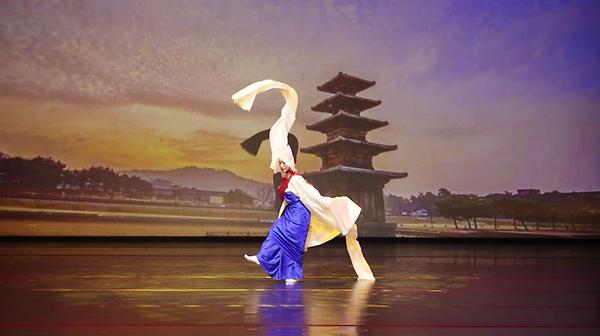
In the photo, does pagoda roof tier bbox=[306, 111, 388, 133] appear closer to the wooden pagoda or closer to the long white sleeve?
the wooden pagoda

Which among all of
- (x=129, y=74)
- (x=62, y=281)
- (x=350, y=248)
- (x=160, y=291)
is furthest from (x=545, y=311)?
(x=129, y=74)

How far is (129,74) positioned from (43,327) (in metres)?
7.03

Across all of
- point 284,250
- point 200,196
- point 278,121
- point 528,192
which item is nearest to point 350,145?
point 200,196

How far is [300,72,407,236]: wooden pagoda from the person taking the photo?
9805 millimetres

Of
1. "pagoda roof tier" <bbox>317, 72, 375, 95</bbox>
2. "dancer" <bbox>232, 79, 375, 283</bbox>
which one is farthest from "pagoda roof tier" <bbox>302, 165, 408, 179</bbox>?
"dancer" <bbox>232, 79, 375, 283</bbox>

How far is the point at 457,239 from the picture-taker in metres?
10.3

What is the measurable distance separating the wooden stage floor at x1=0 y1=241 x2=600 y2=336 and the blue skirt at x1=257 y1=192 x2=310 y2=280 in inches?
4.8

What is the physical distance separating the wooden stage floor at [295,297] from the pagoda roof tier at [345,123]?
3.19 m

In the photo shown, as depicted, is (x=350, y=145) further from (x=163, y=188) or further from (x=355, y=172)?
(x=163, y=188)

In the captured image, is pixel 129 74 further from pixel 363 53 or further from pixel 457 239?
pixel 457 239

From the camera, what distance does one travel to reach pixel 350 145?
10.8 m

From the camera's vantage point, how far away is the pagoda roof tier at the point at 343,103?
9656mm

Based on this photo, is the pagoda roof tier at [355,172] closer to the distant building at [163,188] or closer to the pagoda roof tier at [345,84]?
the pagoda roof tier at [345,84]

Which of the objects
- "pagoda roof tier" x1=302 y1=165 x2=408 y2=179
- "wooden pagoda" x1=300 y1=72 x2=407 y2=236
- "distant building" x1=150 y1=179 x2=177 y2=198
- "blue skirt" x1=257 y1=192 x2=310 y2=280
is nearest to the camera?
"blue skirt" x1=257 y1=192 x2=310 y2=280
